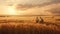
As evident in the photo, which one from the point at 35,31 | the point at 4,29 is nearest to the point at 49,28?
the point at 35,31

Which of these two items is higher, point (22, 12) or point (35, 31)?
point (22, 12)

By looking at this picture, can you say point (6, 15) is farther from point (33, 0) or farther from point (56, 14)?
point (56, 14)

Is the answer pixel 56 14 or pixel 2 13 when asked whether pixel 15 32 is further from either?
pixel 56 14

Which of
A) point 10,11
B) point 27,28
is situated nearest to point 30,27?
point 27,28

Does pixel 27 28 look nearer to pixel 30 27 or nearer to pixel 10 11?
pixel 30 27

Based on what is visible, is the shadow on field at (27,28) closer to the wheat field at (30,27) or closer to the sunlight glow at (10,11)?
the wheat field at (30,27)

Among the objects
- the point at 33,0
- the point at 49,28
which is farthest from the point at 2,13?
the point at 49,28

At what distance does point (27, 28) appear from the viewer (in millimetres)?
1653

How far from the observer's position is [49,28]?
1.65 metres

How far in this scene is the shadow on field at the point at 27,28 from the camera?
1643 mm

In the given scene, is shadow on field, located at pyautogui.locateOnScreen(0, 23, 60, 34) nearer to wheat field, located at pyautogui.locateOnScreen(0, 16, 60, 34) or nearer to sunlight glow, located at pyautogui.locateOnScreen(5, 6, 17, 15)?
wheat field, located at pyautogui.locateOnScreen(0, 16, 60, 34)

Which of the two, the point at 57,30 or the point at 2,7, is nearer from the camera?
the point at 57,30

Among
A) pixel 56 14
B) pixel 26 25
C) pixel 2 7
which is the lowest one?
pixel 26 25

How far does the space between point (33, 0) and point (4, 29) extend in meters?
0.56
